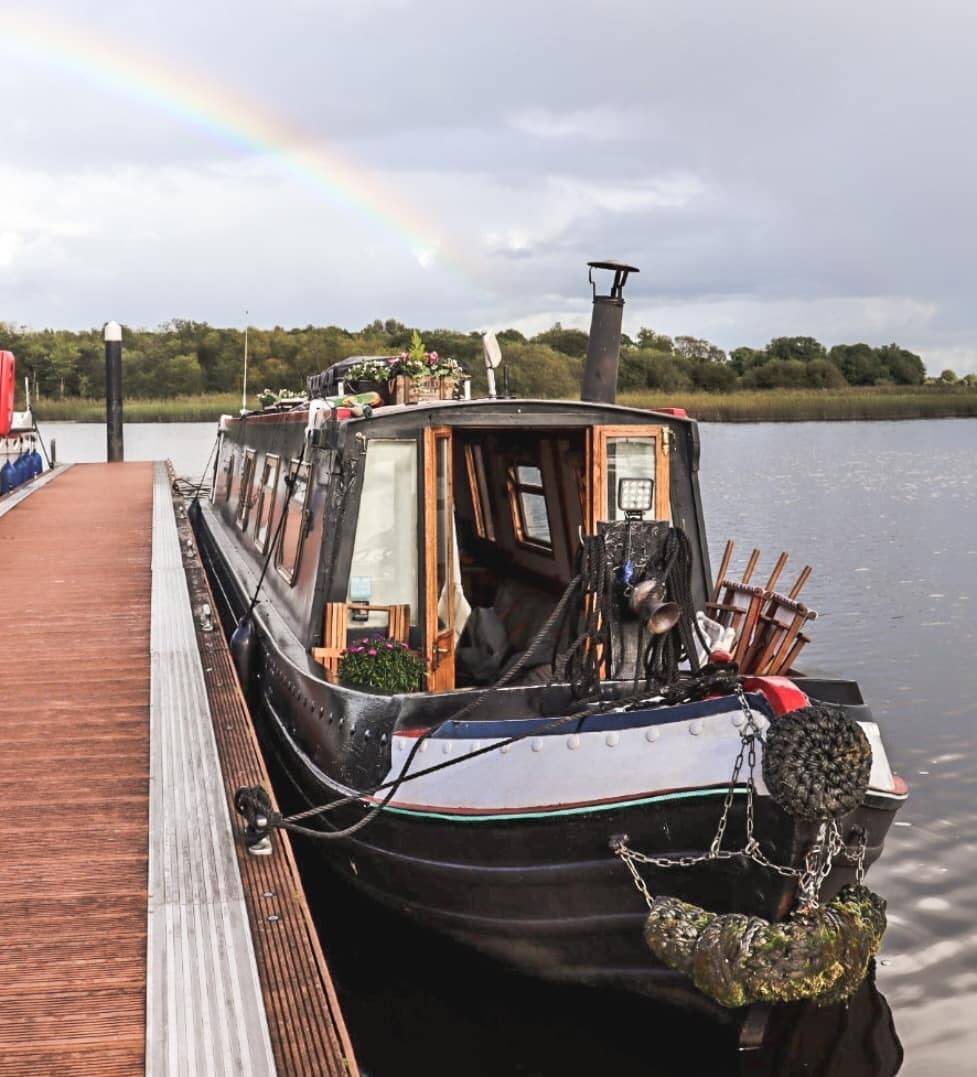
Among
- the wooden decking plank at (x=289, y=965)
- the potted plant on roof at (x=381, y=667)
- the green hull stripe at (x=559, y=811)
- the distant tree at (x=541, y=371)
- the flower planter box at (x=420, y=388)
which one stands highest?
the distant tree at (x=541, y=371)

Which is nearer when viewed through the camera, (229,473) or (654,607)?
(654,607)

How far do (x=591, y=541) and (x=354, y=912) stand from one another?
105 inches

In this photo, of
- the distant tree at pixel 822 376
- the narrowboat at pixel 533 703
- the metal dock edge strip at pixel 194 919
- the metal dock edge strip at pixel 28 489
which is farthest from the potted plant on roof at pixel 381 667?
the distant tree at pixel 822 376

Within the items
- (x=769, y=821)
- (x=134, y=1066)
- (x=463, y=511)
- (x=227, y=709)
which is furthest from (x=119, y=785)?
(x=463, y=511)

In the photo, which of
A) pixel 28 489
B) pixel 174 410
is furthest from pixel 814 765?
pixel 174 410

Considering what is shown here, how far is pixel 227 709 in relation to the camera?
24.6 feet

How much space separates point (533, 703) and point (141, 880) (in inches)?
78.2

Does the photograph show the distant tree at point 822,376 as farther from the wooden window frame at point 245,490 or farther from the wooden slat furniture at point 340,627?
the wooden slat furniture at point 340,627

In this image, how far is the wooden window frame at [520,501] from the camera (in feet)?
28.8

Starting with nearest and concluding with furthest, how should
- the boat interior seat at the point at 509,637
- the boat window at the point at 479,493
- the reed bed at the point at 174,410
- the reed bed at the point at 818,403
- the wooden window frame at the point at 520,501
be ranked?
the boat interior seat at the point at 509,637 < the wooden window frame at the point at 520,501 < the boat window at the point at 479,493 < the reed bed at the point at 174,410 < the reed bed at the point at 818,403

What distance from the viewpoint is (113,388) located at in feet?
97.3

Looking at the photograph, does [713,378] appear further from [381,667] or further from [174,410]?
[381,667]

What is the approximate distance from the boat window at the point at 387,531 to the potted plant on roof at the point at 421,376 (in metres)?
1.27

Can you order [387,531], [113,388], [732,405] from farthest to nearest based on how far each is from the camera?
[732,405], [113,388], [387,531]
